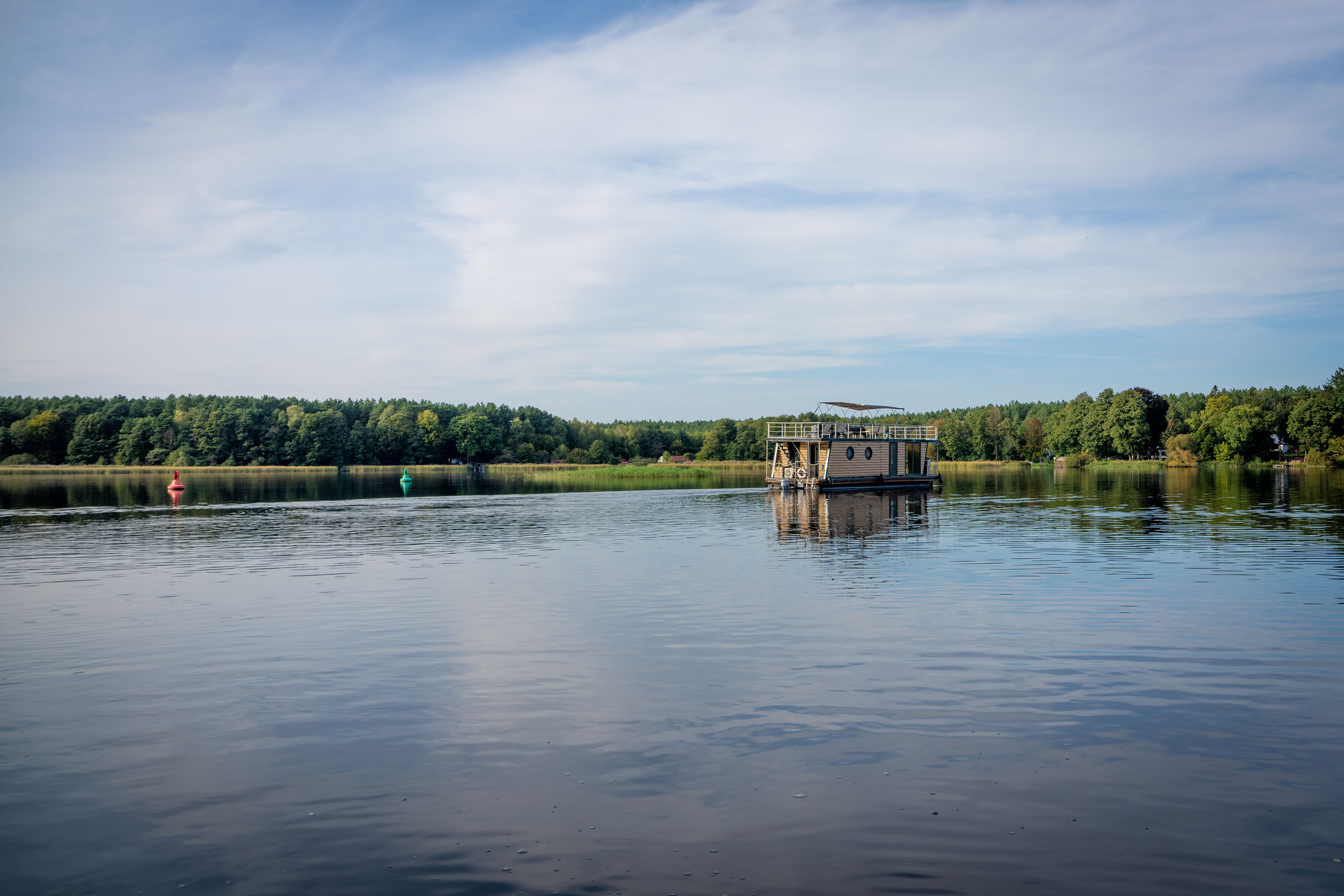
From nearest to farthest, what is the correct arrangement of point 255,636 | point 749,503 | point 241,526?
point 255,636
point 241,526
point 749,503

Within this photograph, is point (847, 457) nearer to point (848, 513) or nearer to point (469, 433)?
point (848, 513)

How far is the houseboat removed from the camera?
72000mm

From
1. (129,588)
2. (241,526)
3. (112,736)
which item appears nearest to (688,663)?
(112,736)

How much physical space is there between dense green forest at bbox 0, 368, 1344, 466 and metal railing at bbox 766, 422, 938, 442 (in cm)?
8416

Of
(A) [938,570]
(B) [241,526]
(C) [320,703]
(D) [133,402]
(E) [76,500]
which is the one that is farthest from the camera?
(D) [133,402]

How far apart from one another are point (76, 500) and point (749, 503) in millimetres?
52692

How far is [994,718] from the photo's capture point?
Result: 11.8 meters

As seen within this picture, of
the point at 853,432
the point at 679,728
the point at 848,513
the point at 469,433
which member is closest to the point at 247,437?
the point at 469,433

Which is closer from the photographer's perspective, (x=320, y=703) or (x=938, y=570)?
(x=320, y=703)

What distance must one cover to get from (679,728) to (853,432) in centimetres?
6427

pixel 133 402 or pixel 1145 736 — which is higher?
pixel 133 402

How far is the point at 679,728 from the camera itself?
455 inches

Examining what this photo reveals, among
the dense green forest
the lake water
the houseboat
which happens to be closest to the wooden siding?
the houseboat

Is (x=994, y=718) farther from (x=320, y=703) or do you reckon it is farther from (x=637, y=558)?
(x=637, y=558)
